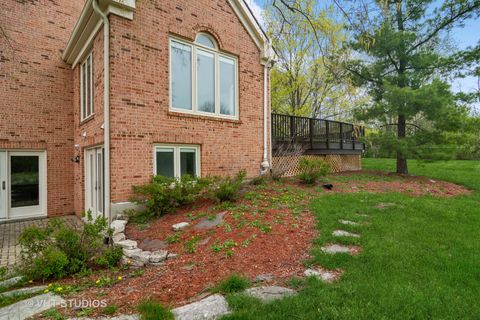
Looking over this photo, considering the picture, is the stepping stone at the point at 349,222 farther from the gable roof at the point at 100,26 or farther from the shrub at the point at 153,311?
the gable roof at the point at 100,26

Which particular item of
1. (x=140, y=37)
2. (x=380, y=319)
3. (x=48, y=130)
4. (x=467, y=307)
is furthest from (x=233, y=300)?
(x=48, y=130)

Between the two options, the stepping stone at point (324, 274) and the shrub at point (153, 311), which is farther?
the stepping stone at point (324, 274)

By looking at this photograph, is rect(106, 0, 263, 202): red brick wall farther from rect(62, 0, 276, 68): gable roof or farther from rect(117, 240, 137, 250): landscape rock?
rect(117, 240, 137, 250): landscape rock

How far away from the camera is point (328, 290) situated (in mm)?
2916

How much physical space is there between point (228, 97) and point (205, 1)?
270 centimetres

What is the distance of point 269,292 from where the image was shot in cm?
297

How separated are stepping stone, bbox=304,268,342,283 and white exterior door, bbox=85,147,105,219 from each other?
530 centimetres

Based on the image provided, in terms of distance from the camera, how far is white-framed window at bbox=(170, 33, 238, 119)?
727 centimetres

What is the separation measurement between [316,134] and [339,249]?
884 centimetres

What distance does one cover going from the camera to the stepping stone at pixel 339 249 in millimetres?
3987

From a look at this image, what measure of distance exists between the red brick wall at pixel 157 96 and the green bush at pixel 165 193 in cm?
40

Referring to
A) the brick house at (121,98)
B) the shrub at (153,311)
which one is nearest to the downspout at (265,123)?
the brick house at (121,98)

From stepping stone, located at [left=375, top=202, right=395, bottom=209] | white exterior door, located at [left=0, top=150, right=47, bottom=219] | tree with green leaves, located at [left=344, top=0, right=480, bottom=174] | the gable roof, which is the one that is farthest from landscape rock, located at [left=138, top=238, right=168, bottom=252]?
tree with green leaves, located at [left=344, top=0, right=480, bottom=174]

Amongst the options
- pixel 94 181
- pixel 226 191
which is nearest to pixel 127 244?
pixel 226 191
